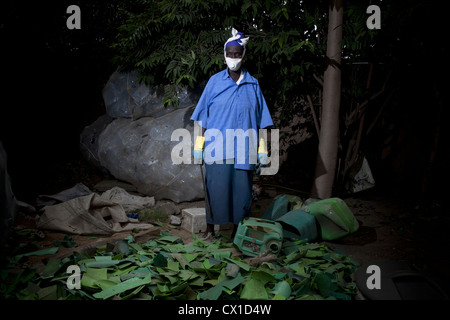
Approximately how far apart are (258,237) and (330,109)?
7.22ft

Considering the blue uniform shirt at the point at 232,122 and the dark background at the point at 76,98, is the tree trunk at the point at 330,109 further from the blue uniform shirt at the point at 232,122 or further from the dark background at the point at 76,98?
the blue uniform shirt at the point at 232,122

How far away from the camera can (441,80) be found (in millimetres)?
4773

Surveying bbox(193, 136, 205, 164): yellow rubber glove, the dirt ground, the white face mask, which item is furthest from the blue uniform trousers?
the white face mask

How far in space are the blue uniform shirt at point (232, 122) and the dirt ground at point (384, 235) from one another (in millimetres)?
1070

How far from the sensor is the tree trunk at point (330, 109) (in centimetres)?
441

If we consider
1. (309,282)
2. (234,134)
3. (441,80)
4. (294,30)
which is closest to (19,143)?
(234,134)

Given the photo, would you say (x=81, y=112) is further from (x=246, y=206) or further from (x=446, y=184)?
(x=446, y=184)

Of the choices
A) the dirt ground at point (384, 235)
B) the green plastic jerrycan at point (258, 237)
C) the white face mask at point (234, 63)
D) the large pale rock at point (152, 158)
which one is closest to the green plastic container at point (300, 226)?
the dirt ground at point (384, 235)

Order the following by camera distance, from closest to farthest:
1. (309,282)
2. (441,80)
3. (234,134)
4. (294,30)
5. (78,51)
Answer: (309,282), (234,134), (294,30), (441,80), (78,51)

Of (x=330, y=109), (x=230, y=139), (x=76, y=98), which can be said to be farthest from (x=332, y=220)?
(x=76, y=98)

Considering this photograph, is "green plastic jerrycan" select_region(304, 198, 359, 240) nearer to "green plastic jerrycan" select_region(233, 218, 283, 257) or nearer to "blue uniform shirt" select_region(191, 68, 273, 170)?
"green plastic jerrycan" select_region(233, 218, 283, 257)

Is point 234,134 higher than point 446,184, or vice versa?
point 234,134

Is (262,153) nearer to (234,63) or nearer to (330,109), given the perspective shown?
(234,63)

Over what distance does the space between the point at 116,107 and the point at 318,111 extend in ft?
10.7
